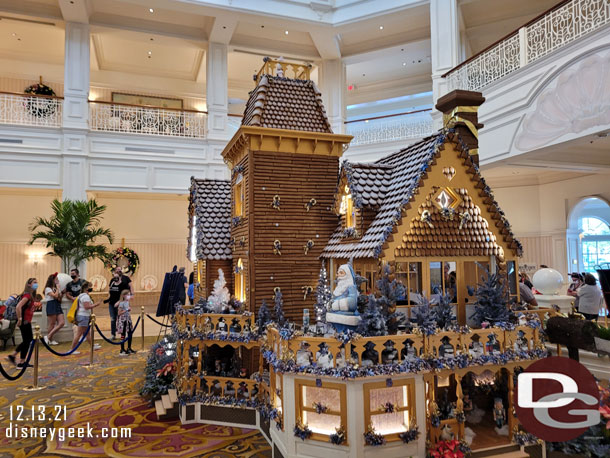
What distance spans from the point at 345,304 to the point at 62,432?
4916 millimetres

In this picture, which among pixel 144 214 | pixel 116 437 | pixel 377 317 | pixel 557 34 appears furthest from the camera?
pixel 144 214

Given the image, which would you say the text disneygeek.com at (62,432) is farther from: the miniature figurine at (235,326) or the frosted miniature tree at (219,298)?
the frosted miniature tree at (219,298)

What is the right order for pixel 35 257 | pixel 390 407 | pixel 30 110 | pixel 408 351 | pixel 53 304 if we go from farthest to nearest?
pixel 35 257 < pixel 30 110 < pixel 53 304 < pixel 408 351 < pixel 390 407

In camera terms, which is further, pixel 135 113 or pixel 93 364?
pixel 135 113

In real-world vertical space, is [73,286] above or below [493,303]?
below

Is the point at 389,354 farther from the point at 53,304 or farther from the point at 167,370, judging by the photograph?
the point at 53,304

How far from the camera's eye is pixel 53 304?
12.0 meters

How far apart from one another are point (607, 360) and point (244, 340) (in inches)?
247

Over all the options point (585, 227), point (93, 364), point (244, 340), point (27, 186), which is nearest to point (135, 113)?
point (27, 186)

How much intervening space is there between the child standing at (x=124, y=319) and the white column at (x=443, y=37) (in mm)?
11739

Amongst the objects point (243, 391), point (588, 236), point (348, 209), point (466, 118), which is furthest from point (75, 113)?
point (588, 236)

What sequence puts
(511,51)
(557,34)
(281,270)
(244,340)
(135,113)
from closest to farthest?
(244,340) < (281,270) < (557,34) < (511,51) < (135,113)

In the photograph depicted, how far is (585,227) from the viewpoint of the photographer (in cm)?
1608

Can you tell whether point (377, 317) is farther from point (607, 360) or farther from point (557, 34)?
point (557, 34)
